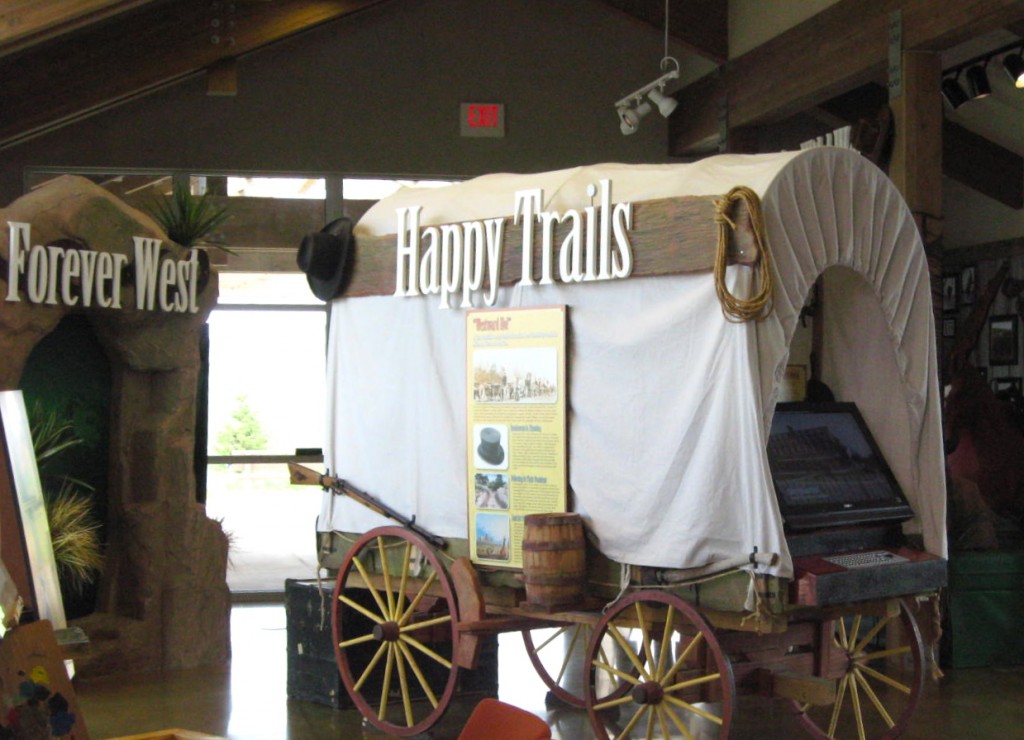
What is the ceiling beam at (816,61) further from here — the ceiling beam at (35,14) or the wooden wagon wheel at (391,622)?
the ceiling beam at (35,14)

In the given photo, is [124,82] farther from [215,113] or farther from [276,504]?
[276,504]

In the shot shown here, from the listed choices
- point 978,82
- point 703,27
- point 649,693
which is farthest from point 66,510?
point 978,82

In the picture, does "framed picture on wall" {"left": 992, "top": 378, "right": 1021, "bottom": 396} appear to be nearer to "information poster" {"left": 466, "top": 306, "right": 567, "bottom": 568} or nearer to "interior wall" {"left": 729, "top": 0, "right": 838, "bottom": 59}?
"interior wall" {"left": 729, "top": 0, "right": 838, "bottom": 59}

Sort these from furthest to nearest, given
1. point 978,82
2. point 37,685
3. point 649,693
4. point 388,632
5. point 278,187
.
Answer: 1. point 278,187
2. point 978,82
3. point 388,632
4. point 649,693
5. point 37,685

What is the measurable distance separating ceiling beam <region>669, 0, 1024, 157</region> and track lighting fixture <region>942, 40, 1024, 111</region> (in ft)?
3.49

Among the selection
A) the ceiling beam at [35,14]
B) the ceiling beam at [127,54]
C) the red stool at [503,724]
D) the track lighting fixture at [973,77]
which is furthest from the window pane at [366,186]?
the red stool at [503,724]

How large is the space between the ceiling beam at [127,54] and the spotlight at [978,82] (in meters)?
4.91

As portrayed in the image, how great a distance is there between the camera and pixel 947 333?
35.9 feet

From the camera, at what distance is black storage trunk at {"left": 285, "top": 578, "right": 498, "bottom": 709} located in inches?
247

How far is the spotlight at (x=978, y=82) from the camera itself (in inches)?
353

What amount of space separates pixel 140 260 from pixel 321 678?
2.60 m

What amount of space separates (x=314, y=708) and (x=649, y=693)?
240 cm

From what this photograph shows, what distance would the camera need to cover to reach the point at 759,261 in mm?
4414

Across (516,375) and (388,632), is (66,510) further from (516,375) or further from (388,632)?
(516,375)
